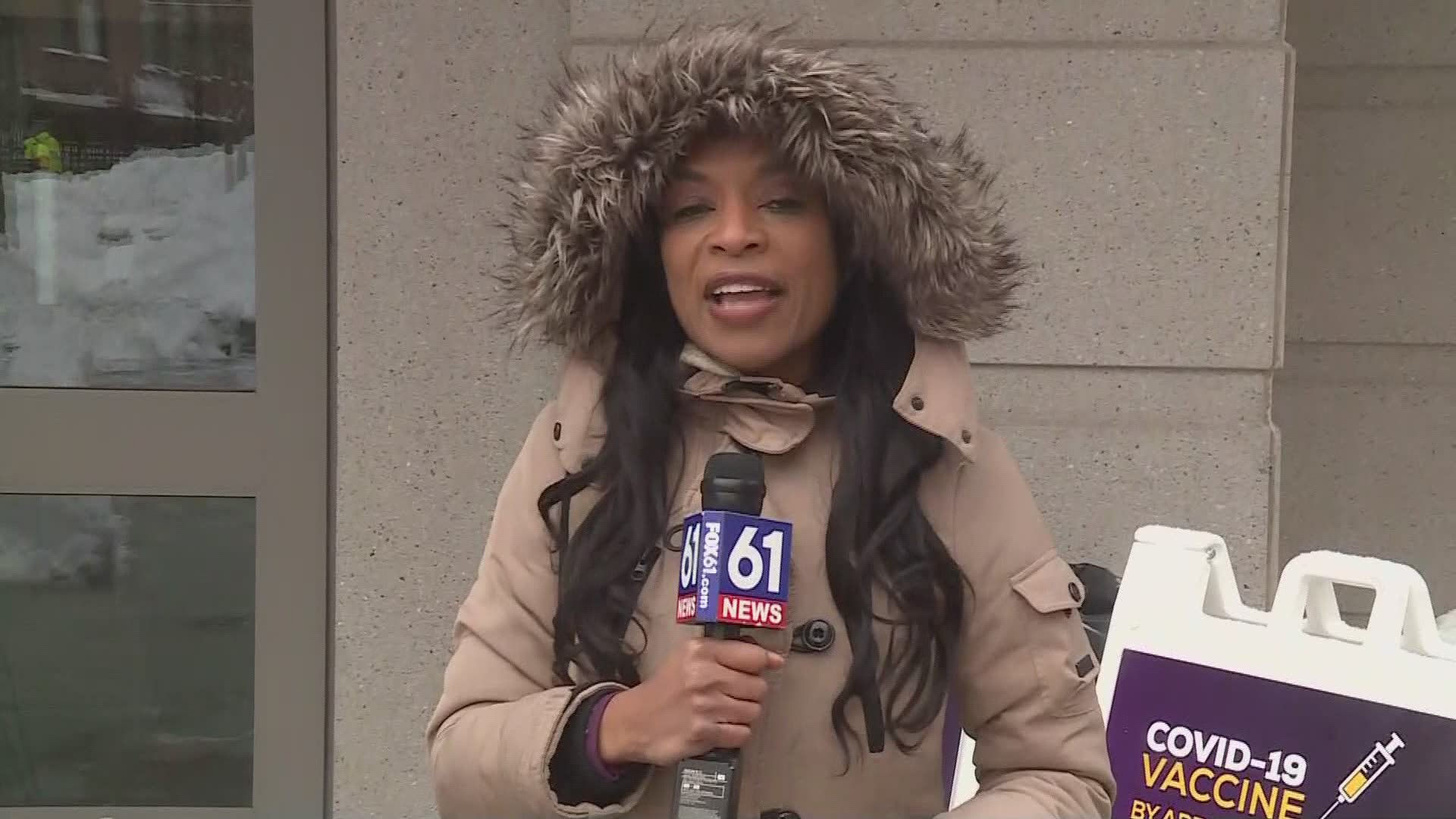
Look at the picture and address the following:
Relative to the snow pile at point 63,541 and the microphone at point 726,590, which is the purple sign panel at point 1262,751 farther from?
the snow pile at point 63,541

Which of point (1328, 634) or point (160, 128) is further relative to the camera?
point (160, 128)

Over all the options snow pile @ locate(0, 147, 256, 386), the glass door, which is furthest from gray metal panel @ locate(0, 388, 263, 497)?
snow pile @ locate(0, 147, 256, 386)

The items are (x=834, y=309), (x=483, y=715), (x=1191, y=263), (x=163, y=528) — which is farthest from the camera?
(x=163, y=528)

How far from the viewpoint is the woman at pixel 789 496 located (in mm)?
1612

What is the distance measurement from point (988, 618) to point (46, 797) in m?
3.31

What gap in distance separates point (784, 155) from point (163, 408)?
8.09 ft

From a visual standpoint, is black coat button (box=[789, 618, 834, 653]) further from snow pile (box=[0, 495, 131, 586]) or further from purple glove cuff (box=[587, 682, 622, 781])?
snow pile (box=[0, 495, 131, 586])

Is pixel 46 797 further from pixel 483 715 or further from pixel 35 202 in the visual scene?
pixel 483 715

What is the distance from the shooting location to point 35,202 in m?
3.60

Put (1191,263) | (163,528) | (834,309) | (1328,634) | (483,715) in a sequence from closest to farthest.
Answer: (483,715), (834,309), (1328,634), (1191,263), (163,528)

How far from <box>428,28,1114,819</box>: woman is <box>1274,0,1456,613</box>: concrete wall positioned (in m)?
2.69

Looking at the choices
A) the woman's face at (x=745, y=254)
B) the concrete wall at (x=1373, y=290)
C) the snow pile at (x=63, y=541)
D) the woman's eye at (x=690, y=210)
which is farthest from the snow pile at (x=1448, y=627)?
→ the snow pile at (x=63, y=541)

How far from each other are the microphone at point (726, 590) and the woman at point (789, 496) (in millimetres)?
145

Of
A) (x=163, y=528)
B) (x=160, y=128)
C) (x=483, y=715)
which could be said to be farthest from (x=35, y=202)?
(x=483, y=715)
